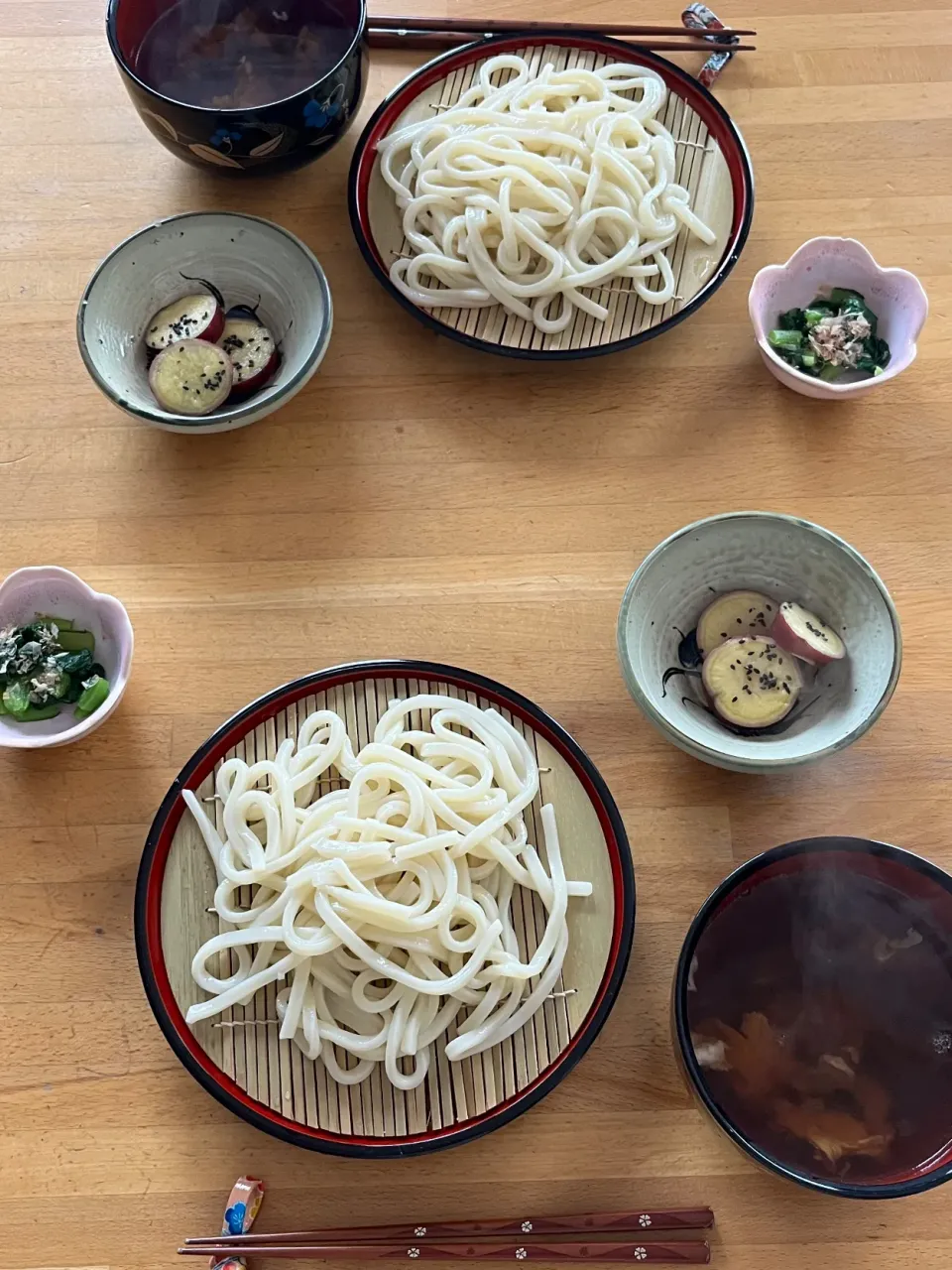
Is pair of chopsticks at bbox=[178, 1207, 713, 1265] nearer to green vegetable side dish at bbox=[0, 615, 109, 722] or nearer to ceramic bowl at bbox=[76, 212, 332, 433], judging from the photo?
green vegetable side dish at bbox=[0, 615, 109, 722]

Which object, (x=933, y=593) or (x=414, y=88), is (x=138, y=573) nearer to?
(x=414, y=88)

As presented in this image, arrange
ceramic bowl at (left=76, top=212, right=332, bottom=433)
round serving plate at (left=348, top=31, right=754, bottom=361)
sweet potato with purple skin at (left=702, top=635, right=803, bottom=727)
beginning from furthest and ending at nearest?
round serving plate at (left=348, top=31, right=754, bottom=361), ceramic bowl at (left=76, top=212, right=332, bottom=433), sweet potato with purple skin at (left=702, top=635, right=803, bottom=727)

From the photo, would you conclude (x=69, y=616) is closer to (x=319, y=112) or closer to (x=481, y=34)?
(x=319, y=112)

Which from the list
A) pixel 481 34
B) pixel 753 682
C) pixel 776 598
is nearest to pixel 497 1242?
pixel 753 682

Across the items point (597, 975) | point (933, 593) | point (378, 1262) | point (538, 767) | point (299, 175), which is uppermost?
point (299, 175)

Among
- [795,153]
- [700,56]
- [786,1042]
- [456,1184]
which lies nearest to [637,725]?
[786,1042]

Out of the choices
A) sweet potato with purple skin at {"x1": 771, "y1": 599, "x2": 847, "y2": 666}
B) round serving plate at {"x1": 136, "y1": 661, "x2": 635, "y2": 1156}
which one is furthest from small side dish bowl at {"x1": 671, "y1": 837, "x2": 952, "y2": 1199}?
Result: sweet potato with purple skin at {"x1": 771, "y1": 599, "x2": 847, "y2": 666}
